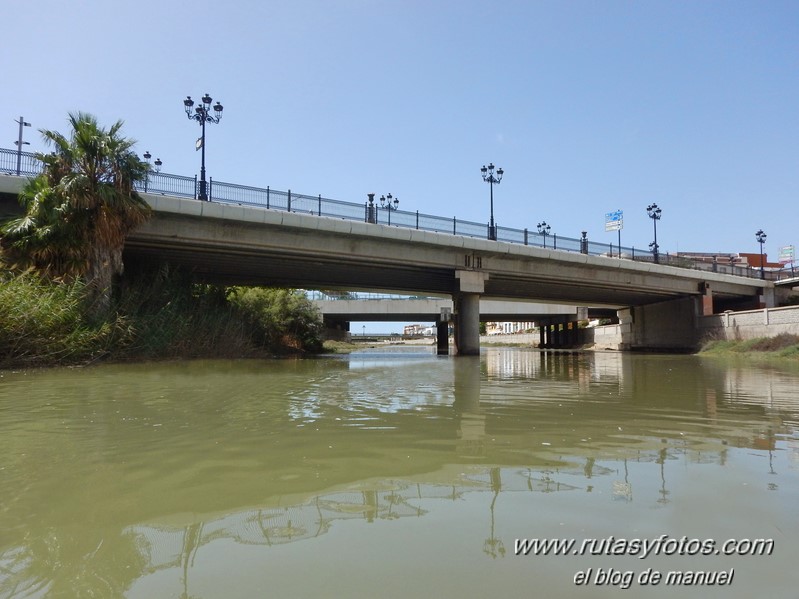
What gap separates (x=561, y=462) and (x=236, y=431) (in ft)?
11.4

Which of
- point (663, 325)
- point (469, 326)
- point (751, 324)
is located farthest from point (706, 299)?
point (469, 326)

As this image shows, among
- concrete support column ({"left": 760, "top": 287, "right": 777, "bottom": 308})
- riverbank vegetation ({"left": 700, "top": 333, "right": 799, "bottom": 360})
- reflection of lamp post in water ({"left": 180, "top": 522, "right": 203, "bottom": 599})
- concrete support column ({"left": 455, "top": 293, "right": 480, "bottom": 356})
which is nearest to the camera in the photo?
reflection of lamp post in water ({"left": 180, "top": 522, "right": 203, "bottom": 599})

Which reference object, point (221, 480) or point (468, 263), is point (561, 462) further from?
point (468, 263)

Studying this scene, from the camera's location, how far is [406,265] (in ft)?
91.1

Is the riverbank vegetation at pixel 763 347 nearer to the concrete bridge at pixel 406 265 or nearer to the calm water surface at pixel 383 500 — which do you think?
the concrete bridge at pixel 406 265

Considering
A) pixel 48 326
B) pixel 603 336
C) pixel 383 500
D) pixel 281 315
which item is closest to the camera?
pixel 383 500

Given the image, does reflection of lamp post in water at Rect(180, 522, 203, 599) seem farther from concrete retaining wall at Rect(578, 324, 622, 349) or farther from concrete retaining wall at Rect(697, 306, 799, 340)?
concrete retaining wall at Rect(578, 324, 622, 349)

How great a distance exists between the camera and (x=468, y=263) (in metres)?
29.1

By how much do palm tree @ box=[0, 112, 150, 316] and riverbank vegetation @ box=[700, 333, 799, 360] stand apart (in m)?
30.8

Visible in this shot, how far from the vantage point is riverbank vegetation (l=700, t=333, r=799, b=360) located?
26.1m

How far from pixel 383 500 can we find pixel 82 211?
725 inches

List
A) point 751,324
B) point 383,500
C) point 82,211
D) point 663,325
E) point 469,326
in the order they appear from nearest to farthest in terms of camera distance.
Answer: point 383,500, point 82,211, point 469,326, point 751,324, point 663,325

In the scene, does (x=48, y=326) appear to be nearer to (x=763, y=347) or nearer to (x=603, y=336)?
(x=763, y=347)

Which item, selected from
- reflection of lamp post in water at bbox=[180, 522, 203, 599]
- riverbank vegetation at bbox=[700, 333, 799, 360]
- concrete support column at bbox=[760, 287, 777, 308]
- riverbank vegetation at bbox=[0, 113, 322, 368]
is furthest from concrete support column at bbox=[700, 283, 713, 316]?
reflection of lamp post in water at bbox=[180, 522, 203, 599]
